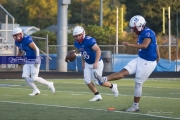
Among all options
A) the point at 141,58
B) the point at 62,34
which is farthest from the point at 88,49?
the point at 62,34

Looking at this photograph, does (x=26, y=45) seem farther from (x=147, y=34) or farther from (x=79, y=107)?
(x=147, y=34)

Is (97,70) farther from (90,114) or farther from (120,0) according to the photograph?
(120,0)

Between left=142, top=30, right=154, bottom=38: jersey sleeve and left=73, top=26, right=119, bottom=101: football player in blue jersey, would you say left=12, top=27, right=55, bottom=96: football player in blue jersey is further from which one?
left=142, top=30, right=154, bottom=38: jersey sleeve

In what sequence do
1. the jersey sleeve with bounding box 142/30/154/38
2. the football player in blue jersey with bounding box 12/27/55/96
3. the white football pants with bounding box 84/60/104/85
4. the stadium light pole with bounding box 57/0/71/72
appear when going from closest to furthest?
the jersey sleeve with bounding box 142/30/154/38, the white football pants with bounding box 84/60/104/85, the football player in blue jersey with bounding box 12/27/55/96, the stadium light pole with bounding box 57/0/71/72

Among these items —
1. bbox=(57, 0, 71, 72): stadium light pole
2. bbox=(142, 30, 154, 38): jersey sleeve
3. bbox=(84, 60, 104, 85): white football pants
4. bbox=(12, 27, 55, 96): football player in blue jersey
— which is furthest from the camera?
bbox=(57, 0, 71, 72): stadium light pole

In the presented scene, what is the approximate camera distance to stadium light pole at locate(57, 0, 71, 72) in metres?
34.0

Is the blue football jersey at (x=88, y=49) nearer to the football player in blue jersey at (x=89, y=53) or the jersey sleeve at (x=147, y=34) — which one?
the football player in blue jersey at (x=89, y=53)

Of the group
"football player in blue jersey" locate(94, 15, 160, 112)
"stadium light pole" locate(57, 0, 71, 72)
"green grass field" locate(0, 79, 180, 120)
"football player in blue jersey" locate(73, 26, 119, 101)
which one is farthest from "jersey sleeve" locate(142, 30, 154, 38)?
"stadium light pole" locate(57, 0, 71, 72)

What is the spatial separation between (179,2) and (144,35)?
60.9 metres

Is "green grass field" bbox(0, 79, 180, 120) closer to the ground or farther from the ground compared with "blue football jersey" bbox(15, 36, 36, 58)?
closer to the ground

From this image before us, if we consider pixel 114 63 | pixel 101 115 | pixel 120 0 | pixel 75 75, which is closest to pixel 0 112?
pixel 101 115

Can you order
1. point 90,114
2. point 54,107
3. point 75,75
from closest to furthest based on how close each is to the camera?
point 90,114, point 54,107, point 75,75

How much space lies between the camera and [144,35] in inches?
491

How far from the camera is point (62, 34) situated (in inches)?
1366
